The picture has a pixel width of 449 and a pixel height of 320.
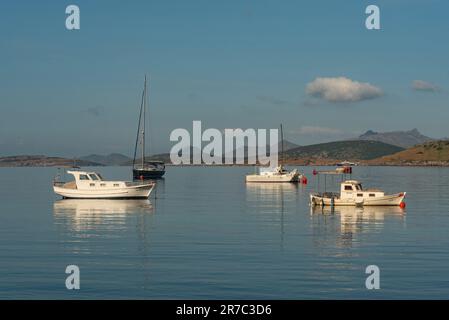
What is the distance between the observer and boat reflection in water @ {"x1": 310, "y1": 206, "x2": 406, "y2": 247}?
5525cm

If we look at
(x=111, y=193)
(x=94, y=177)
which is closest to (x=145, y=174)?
(x=94, y=177)

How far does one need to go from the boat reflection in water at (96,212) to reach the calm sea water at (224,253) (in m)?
0.21

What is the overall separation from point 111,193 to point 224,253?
52845 mm

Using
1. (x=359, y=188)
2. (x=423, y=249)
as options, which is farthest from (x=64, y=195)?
(x=423, y=249)

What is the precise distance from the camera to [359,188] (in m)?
80.6

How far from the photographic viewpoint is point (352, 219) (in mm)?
65562

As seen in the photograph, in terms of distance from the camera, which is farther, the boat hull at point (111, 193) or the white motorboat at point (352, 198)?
the boat hull at point (111, 193)

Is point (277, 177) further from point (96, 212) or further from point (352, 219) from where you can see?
point (352, 219)

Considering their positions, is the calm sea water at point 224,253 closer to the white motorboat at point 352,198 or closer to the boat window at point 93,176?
the white motorboat at point 352,198

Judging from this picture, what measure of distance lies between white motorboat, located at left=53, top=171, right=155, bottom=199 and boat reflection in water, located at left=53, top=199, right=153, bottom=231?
935 mm

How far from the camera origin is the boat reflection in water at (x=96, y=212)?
60.8 meters

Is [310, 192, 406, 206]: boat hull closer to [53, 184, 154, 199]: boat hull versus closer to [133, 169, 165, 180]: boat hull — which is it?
[53, 184, 154, 199]: boat hull

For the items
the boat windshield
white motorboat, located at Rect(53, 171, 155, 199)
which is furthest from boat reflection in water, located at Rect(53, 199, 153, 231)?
the boat windshield

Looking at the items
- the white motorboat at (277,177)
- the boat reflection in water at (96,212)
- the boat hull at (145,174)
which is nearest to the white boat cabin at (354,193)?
the boat reflection in water at (96,212)
